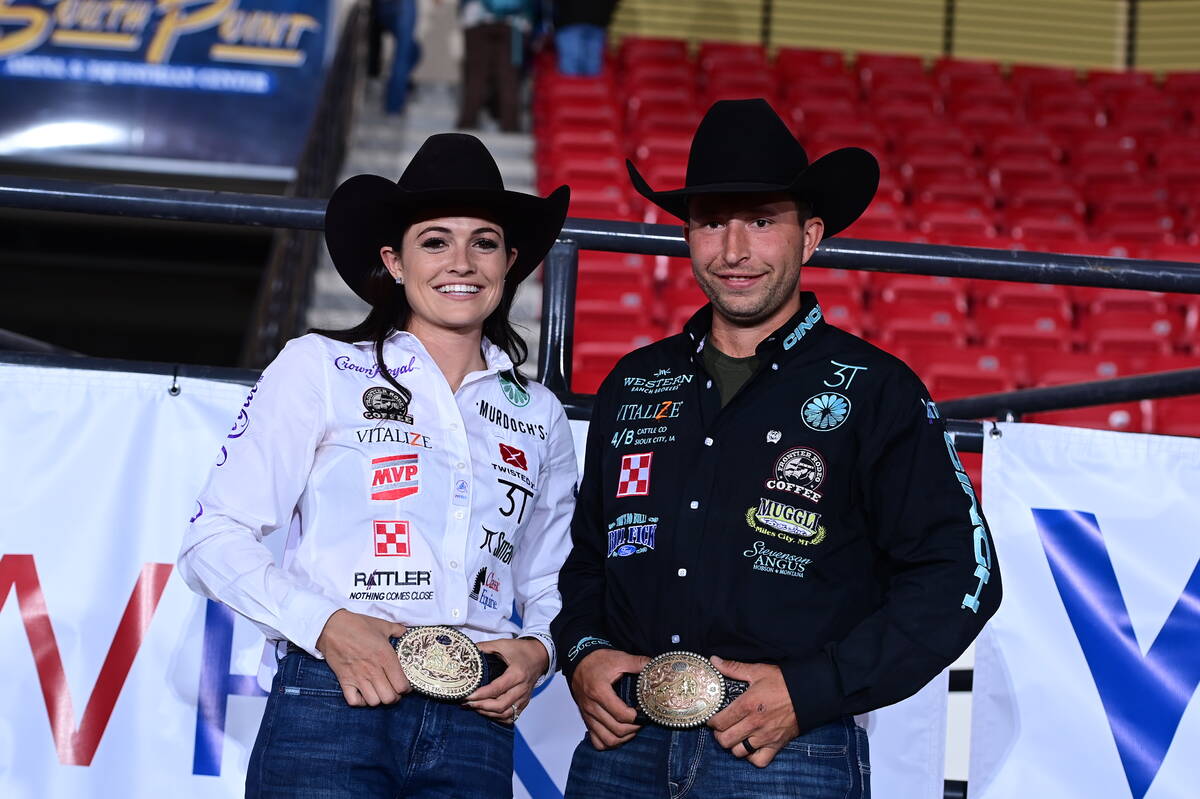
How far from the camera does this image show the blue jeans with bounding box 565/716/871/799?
6.11ft

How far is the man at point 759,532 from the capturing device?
185 cm

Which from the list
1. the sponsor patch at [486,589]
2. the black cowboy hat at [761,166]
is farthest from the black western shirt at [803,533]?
the black cowboy hat at [761,166]

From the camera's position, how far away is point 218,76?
977 centimetres

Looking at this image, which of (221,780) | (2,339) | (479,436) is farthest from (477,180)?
(2,339)

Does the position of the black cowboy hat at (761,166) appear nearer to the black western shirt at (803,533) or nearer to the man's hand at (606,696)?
the black western shirt at (803,533)

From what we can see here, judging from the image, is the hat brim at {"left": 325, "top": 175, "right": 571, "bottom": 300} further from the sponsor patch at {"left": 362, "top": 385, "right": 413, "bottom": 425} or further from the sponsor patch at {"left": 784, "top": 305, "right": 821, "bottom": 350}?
the sponsor patch at {"left": 784, "top": 305, "right": 821, "bottom": 350}

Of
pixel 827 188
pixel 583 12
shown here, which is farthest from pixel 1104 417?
pixel 827 188

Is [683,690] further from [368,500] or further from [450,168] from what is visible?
[450,168]

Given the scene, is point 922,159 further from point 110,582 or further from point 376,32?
point 110,582

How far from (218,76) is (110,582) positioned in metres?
8.08

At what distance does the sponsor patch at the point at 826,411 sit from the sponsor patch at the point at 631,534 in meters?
0.28

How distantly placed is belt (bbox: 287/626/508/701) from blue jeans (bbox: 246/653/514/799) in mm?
50

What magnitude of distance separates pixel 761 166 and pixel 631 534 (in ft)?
2.03

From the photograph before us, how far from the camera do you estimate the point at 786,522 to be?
194cm
